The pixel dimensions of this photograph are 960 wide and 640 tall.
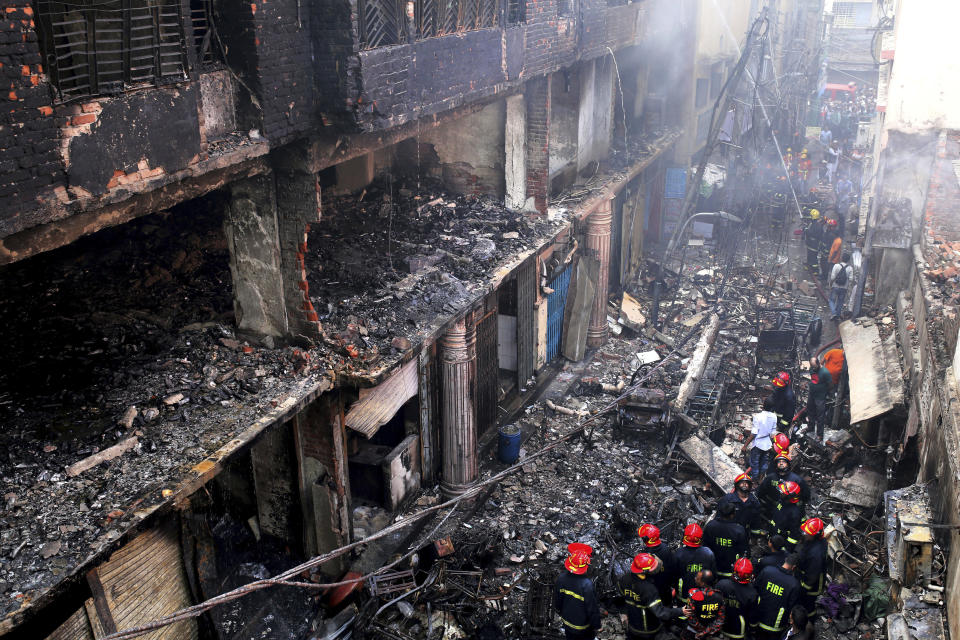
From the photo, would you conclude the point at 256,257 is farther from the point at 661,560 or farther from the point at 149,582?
the point at 661,560

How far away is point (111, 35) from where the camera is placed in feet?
19.3

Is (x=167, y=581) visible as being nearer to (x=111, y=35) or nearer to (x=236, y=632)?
(x=236, y=632)

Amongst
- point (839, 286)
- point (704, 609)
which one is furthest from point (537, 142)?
point (839, 286)

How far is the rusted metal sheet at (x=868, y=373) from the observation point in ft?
36.9

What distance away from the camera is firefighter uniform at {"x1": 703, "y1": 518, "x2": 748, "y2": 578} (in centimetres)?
898

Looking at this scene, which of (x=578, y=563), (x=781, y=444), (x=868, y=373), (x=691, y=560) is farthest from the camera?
(x=868, y=373)

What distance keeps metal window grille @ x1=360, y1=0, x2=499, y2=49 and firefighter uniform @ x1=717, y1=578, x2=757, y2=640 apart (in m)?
6.58

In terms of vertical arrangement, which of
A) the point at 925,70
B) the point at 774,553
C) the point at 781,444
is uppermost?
the point at 925,70

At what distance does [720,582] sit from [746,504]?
178 centimetres

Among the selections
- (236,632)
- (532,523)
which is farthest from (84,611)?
(532,523)

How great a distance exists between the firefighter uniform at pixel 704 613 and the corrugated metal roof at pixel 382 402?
4163 mm

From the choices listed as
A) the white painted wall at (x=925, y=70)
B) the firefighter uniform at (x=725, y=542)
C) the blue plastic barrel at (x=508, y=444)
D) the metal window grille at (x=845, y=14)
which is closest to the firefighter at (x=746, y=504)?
the firefighter uniform at (x=725, y=542)

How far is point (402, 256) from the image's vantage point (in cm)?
1101

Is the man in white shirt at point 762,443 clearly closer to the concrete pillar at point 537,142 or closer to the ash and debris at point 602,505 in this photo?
the ash and debris at point 602,505
